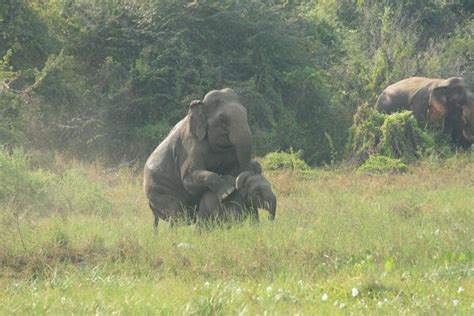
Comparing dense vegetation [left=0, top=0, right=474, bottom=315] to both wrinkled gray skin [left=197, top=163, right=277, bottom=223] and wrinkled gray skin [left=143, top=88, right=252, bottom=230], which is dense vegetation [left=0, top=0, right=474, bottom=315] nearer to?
wrinkled gray skin [left=197, top=163, right=277, bottom=223]

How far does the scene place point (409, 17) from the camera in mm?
34500

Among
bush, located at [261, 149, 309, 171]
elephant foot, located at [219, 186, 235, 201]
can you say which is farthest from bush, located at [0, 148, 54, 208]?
bush, located at [261, 149, 309, 171]

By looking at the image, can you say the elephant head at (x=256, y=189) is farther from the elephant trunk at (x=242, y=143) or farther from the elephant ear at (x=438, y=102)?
the elephant ear at (x=438, y=102)

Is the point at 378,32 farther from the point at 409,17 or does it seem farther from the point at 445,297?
the point at 445,297

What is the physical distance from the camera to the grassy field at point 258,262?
705cm

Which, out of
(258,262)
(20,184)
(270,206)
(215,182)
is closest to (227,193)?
(215,182)

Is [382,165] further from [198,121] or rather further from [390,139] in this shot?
[198,121]

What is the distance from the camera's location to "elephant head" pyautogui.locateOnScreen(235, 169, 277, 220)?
1101 centimetres

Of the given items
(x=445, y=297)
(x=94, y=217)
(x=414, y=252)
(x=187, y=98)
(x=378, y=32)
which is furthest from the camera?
(x=378, y=32)

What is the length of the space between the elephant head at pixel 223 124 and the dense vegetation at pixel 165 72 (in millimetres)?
10341

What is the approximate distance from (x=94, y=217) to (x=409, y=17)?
23.3 metres

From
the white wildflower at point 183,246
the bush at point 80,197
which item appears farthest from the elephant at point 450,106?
the white wildflower at point 183,246

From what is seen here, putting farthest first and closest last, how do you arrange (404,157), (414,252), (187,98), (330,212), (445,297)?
1. (187,98)
2. (404,157)
3. (330,212)
4. (414,252)
5. (445,297)

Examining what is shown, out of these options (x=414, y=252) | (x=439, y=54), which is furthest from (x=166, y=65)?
(x=414, y=252)
